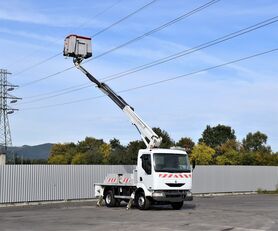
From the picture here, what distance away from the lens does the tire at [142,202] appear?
2419 centimetres

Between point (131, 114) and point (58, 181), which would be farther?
point (58, 181)

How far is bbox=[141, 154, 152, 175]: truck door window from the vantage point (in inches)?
952

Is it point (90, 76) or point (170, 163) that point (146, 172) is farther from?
point (90, 76)

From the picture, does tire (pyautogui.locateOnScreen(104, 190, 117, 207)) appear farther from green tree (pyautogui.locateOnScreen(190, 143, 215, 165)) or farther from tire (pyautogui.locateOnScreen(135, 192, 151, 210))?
green tree (pyautogui.locateOnScreen(190, 143, 215, 165))

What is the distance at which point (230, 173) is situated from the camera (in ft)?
143

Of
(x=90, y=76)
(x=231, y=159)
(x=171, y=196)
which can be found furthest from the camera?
(x=231, y=159)

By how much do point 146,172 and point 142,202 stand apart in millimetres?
1439

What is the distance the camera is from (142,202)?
963 inches

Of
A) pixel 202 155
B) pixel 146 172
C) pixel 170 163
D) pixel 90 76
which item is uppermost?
pixel 90 76

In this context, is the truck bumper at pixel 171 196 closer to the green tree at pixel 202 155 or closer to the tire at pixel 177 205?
the tire at pixel 177 205

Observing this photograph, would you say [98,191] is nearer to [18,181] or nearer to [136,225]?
[18,181]

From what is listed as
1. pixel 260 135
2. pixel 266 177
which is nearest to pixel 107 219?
pixel 266 177

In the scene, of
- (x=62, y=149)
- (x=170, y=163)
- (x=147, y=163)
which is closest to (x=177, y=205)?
(x=170, y=163)

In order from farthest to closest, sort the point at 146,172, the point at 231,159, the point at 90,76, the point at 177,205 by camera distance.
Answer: the point at 231,159 < the point at 90,76 < the point at 177,205 < the point at 146,172
